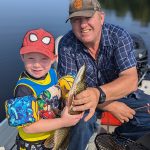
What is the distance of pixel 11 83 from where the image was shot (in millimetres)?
10812

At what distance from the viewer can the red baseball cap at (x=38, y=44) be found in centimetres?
234

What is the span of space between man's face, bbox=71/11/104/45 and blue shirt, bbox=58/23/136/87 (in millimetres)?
145

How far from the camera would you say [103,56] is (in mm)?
3352

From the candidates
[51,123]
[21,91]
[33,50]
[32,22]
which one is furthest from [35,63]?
[32,22]

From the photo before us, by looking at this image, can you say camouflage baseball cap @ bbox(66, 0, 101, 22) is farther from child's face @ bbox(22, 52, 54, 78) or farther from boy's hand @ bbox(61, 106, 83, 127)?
boy's hand @ bbox(61, 106, 83, 127)

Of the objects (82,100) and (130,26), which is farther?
(130,26)

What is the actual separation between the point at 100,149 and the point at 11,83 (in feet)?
26.3

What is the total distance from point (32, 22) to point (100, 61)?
1415cm

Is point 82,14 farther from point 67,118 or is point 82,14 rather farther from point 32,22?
point 32,22

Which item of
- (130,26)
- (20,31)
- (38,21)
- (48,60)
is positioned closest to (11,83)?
(20,31)

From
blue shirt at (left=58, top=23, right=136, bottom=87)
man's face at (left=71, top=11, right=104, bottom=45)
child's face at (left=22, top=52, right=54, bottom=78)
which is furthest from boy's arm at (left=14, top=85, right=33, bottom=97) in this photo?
man's face at (left=71, top=11, right=104, bottom=45)

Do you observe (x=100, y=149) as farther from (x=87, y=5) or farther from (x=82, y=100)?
(x=87, y=5)

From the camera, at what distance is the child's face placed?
2361 mm

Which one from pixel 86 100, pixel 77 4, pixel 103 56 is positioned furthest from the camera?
pixel 103 56
